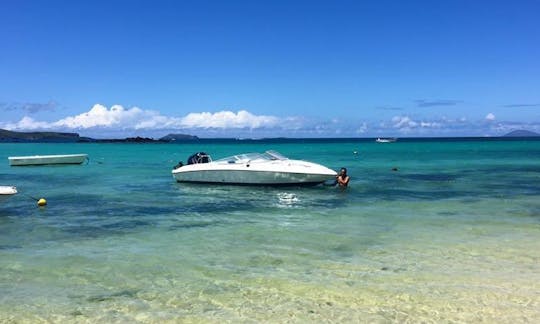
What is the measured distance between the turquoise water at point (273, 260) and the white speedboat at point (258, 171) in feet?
11.3

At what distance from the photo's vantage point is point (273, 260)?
1044cm

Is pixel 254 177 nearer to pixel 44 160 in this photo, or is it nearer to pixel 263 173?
pixel 263 173

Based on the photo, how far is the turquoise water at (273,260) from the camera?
744 centimetres

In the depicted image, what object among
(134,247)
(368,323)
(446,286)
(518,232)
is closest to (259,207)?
(134,247)

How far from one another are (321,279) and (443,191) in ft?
53.7

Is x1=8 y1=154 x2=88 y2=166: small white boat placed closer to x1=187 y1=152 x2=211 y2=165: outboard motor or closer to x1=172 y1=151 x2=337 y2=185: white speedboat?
x1=187 y1=152 x2=211 y2=165: outboard motor

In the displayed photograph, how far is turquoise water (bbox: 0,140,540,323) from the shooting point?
7.44 m

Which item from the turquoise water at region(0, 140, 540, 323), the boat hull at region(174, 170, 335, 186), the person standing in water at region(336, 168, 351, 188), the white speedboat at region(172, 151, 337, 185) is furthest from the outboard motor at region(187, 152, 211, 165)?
the person standing in water at region(336, 168, 351, 188)

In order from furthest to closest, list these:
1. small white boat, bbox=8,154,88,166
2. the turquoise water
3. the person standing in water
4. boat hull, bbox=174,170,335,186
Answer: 1. small white boat, bbox=8,154,88,166
2. the person standing in water
3. boat hull, bbox=174,170,335,186
4. the turquoise water

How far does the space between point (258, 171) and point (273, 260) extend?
46.3 feet

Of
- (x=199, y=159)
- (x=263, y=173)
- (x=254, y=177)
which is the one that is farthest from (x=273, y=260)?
(x=199, y=159)

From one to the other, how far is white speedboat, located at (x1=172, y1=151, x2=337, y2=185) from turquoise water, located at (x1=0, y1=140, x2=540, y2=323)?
3.45 metres

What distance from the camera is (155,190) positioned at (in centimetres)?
2553

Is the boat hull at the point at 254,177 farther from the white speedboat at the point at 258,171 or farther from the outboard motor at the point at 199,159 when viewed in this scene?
the outboard motor at the point at 199,159
